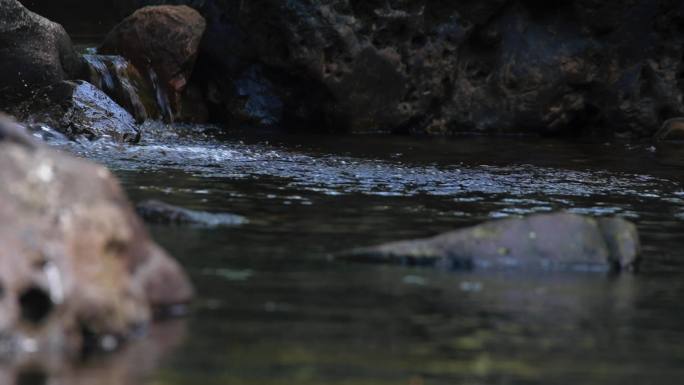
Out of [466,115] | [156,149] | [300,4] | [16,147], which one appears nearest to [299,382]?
[16,147]

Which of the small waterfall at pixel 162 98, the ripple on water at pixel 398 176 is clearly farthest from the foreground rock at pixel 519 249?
the small waterfall at pixel 162 98

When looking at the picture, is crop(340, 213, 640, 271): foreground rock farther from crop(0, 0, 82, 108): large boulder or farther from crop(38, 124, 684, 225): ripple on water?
crop(0, 0, 82, 108): large boulder

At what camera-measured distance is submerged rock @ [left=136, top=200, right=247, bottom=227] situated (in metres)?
8.44

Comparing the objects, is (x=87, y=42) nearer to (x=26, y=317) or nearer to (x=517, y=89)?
(x=517, y=89)

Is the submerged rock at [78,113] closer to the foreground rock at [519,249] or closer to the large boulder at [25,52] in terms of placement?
the large boulder at [25,52]

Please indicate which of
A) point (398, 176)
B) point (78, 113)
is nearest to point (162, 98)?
point (78, 113)

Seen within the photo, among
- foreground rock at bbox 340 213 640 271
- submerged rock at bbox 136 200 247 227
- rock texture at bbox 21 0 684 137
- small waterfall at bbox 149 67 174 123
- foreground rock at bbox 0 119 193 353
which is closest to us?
foreground rock at bbox 0 119 193 353

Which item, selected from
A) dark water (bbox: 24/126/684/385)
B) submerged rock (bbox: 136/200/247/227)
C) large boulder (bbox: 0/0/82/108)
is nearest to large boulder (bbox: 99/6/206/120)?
large boulder (bbox: 0/0/82/108)

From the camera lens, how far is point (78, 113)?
1452 cm

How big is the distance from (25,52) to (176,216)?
7.62m

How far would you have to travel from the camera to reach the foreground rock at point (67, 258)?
480cm

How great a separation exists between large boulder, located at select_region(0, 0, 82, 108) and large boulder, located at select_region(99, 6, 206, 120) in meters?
A: 1.45

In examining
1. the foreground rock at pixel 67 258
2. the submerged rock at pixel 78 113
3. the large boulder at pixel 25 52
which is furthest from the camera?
the large boulder at pixel 25 52

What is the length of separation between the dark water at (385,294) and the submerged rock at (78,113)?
1899mm
